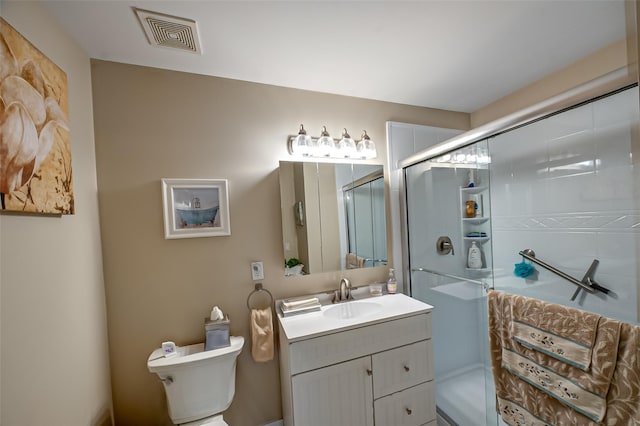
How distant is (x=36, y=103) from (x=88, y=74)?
548mm

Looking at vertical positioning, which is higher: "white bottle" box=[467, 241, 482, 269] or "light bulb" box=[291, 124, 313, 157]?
"light bulb" box=[291, 124, 313, 157]

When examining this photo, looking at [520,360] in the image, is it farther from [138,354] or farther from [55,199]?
[55,199]

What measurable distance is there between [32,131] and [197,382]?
130 cm

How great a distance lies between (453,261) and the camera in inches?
75.1

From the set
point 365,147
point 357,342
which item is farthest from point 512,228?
point 357,342

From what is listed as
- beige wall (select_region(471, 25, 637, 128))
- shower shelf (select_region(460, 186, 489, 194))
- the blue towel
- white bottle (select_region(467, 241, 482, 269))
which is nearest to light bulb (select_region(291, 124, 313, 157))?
shower shelf (select_region(460, 186, 489, 194))

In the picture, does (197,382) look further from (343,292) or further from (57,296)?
(343,292)

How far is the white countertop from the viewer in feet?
4.21

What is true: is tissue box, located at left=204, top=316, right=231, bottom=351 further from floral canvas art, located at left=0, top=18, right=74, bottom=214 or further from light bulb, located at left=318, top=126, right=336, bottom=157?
light bulb, located at left=318, top=126, right=336, bottom=157

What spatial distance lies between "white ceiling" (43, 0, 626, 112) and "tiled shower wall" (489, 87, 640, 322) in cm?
43

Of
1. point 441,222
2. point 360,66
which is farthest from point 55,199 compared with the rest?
point 441,222

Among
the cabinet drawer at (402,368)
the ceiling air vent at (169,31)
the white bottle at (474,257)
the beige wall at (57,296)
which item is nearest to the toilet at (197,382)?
the beige wall at (57,296)

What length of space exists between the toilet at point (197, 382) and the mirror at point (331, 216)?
0.62 metres

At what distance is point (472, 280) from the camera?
173 centimetres
